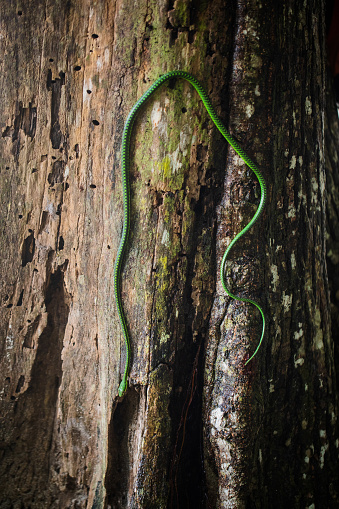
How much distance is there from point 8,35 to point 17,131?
22.2 inches

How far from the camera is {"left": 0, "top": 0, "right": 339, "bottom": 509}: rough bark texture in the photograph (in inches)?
65.3

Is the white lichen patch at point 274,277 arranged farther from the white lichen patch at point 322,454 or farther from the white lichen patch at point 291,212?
the white lichen patch at point 322,454

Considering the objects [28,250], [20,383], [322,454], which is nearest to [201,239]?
[28,250]

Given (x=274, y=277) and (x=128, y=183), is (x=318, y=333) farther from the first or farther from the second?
(x=128, y=183)

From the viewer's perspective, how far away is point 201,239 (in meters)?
1.73

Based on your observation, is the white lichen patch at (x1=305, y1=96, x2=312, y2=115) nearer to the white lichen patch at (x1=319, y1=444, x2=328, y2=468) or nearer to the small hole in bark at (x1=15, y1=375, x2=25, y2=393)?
the white lichen patch at (x1=319, y1=444, x2=328, y2=468)

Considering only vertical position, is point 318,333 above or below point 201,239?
below

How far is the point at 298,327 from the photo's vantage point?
1738 mm

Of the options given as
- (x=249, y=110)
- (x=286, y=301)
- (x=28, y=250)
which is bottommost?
(x=286, y=301)

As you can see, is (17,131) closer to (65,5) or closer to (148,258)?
(65,5)

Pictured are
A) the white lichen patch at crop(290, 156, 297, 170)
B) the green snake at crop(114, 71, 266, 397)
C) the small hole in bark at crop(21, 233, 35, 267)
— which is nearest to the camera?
the green snake at crop(114, 71, 266, 397)

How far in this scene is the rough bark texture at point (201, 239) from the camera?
1658mm

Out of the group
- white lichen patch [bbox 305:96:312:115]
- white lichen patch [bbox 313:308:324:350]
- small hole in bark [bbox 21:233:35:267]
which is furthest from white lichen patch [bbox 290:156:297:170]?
small hole in bark [bbox 21:233:35:267]

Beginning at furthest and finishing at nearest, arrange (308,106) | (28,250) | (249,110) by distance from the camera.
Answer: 1. (28,250)
2. (308,106)
3. (249,110)
